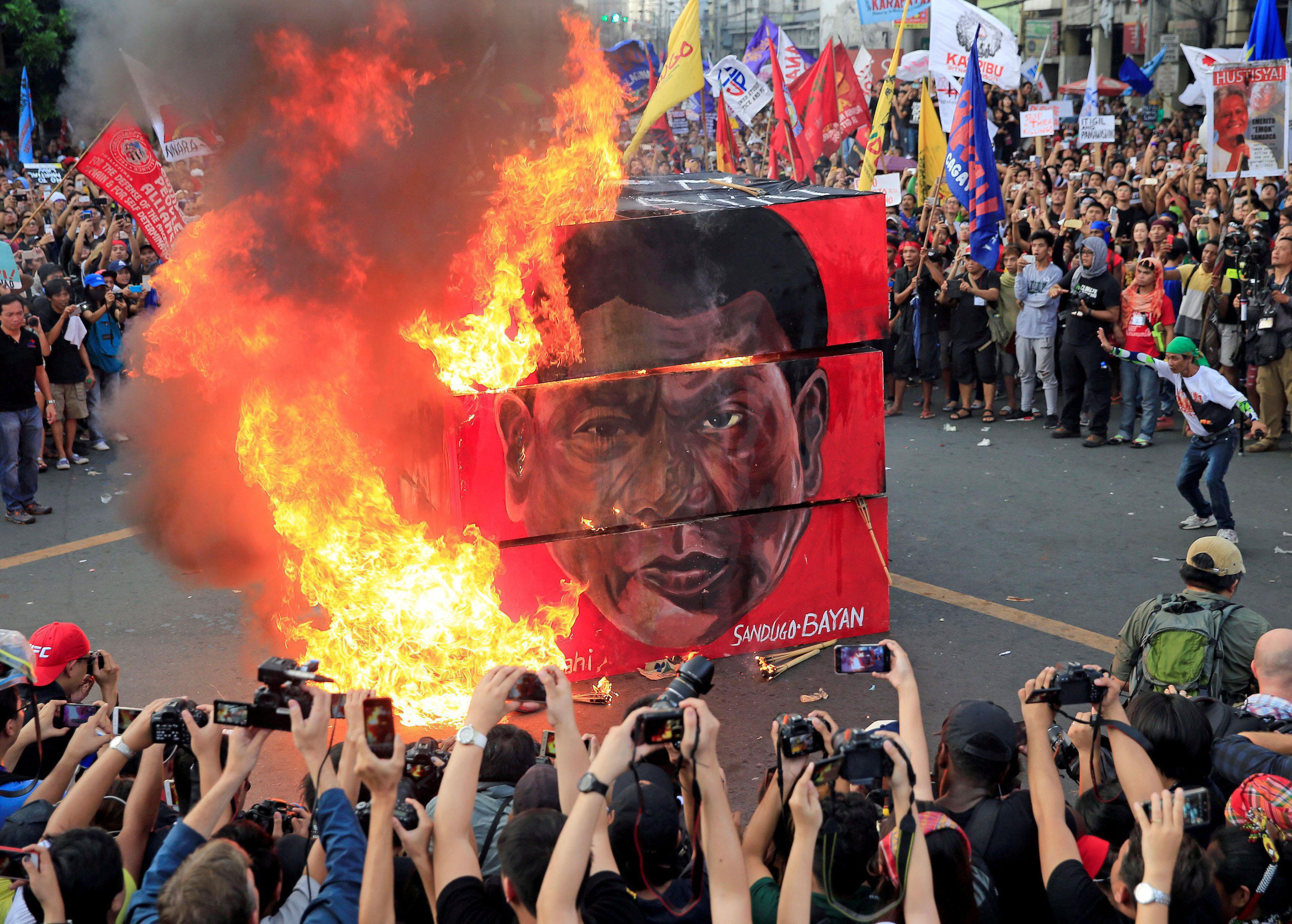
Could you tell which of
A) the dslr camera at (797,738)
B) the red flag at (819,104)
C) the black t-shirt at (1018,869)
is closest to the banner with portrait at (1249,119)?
the red flag at (819,104)

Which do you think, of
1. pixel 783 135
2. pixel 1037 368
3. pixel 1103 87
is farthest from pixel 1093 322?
pixel 1103 87

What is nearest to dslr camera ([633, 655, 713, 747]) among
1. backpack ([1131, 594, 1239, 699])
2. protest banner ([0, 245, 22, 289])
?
backpack ([1131, 594, 1239, 699])

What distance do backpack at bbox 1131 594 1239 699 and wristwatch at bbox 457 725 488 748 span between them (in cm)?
317

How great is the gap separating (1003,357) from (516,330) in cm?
805

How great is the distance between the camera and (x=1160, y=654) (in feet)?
17.1

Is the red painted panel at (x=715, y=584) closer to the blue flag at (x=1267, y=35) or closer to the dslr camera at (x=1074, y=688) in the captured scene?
the dslr camera at (x=1074, y=688)

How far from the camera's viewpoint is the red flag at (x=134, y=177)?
1055 centimetres

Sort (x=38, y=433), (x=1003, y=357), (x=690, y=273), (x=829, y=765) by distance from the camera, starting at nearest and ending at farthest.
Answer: (x=829, y=765) < (x=690, y=273) < (x=38, y=433) < (x=1003, y=357)

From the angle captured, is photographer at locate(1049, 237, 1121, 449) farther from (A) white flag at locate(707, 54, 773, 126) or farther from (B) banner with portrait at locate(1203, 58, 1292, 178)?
(A) white flag at locate(707, 54, 773, 126)

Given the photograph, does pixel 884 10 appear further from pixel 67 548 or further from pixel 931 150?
pixel 67 548

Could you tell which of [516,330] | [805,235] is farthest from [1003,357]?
[516,330]

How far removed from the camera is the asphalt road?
682 centimetres

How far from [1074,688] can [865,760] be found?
95cm

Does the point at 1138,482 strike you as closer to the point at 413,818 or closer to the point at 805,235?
the point at 805,235
